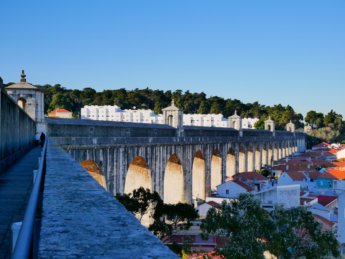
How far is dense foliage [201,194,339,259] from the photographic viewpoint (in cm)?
1573

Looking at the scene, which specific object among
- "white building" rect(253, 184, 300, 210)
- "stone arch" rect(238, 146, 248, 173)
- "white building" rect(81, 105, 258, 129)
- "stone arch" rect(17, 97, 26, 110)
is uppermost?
"white building" rect(81, 105, 258, 129)

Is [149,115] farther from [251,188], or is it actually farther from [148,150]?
[148,150]

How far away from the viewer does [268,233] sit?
1680 cm

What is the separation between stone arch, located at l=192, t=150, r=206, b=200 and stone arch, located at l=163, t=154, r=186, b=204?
5.06m

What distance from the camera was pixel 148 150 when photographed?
92.6ft

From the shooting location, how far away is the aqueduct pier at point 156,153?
22.2 m

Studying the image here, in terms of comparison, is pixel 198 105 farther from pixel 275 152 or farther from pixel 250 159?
pixel 250 159

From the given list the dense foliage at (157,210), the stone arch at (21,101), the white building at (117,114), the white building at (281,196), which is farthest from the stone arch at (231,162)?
the white building at (117,114)

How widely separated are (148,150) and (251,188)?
660 inches

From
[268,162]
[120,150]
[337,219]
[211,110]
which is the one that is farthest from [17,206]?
[211,110]

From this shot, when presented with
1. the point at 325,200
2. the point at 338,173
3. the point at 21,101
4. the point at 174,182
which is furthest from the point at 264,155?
the point at 21,101

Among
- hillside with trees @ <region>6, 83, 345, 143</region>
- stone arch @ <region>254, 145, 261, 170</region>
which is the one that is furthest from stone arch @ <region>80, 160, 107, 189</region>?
hillside with trees @ <region>6, 83, 345, 143</region>

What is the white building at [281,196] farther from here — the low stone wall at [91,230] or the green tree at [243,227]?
the low stone wall at [91,230]

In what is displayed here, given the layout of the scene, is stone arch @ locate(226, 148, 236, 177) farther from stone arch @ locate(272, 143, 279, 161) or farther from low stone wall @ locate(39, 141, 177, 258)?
low stone wall @ locate(39, 141, 177, 258)
